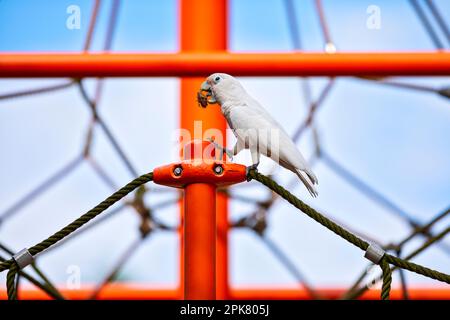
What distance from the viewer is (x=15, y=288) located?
3.05 ft

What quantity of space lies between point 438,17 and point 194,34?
2.68 feet

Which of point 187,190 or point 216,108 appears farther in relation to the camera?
point 216,108

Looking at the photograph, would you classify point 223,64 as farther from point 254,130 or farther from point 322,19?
point 322,19

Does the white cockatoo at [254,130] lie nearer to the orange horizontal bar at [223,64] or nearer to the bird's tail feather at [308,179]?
the bird's tail feather at [308,179]

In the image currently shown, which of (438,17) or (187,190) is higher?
(438,17)

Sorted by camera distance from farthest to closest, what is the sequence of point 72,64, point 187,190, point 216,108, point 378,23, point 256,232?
point 256,232 → point 378,23 → point 216,108 → point 72,64 → point 187,190

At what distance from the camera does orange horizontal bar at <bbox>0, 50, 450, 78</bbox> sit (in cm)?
126

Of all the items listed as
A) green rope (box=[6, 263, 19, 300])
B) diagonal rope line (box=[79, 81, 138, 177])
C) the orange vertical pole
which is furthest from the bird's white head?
diagonal rope line (box=[79, 81, 138, 177])

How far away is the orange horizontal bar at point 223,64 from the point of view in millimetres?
1265

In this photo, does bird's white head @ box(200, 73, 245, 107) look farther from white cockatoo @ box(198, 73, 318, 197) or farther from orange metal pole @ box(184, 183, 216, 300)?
orange metal pole @ box(184, 183, 216, 300)

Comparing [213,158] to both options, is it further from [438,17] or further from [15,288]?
[438,17]

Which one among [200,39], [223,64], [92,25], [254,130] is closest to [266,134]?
[254,130]

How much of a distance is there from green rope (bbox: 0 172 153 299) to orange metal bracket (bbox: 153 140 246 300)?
4 cm
